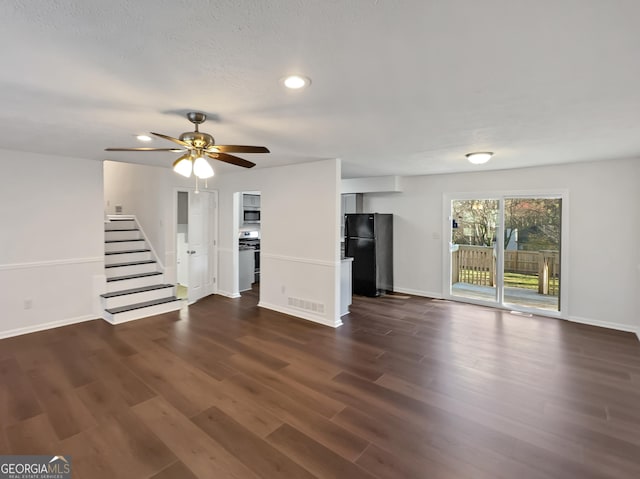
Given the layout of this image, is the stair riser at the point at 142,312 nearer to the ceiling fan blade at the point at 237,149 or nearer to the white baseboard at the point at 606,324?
the ceiling fan blade at the point at 237,149

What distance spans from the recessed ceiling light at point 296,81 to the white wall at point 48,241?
426 cm

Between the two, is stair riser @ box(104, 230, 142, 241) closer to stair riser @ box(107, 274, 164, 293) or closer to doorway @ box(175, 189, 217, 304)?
doorway @ box(175, 189, 217, 304)

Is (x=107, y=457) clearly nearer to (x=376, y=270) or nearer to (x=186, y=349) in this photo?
(x=186, y=349)

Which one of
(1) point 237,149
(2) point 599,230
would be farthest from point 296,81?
(2) point 599,230

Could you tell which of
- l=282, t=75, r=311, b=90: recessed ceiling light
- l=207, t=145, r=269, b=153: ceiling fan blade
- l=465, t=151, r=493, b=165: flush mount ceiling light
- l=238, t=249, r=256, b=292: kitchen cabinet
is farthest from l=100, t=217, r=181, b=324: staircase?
l=465, t=151, r=493, b=165: flush mount ceiling light

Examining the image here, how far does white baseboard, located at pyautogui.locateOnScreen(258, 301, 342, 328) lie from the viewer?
463cm

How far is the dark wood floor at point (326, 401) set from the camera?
2047 mm

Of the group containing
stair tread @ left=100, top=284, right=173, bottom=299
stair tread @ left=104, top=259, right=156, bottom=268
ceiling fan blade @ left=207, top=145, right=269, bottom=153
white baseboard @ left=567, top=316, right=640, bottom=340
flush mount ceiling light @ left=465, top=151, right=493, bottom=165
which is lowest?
white baseboard @ left=567, top=316, right=640, bottom=340

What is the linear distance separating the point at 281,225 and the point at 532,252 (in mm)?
4166

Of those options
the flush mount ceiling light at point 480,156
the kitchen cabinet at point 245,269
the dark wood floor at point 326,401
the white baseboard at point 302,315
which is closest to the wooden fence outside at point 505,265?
the dark wood floor at point 326,401

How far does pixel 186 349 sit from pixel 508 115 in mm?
4026

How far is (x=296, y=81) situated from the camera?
6.44 feet

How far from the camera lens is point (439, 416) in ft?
8.25

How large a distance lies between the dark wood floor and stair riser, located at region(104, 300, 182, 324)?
30cm
